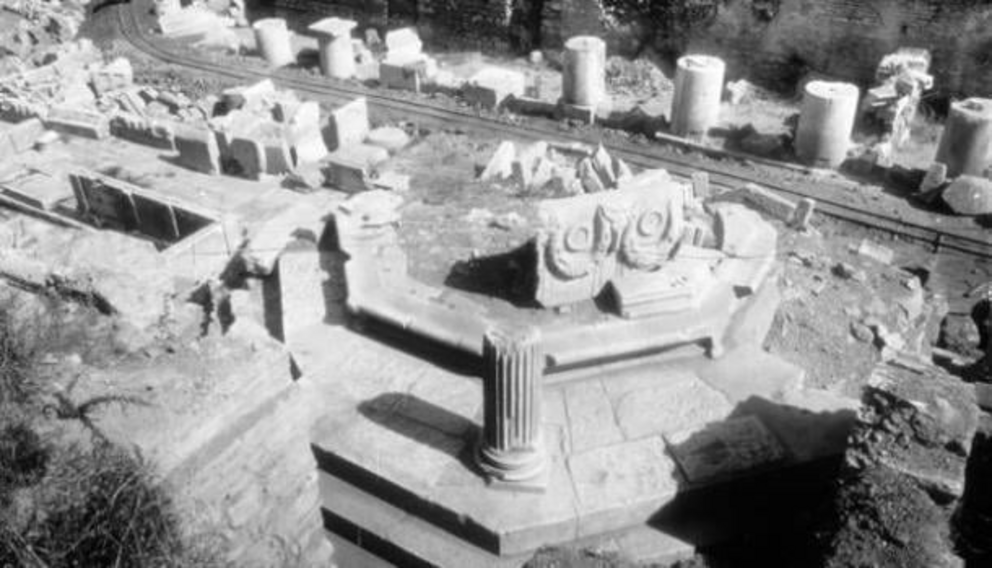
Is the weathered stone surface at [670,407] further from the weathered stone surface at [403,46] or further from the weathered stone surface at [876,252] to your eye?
the weathered stone surface at [403,46]

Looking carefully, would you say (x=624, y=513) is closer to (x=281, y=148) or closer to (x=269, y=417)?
(x=269, y=417)

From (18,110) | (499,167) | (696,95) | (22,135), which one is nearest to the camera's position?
(499,167)

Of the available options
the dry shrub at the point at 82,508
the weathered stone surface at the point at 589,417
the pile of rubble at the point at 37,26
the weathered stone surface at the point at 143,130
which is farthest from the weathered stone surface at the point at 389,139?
the pile of rubble at the point at 37,26

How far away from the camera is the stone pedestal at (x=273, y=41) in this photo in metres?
19.1

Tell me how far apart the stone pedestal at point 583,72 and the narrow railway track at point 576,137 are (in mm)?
697

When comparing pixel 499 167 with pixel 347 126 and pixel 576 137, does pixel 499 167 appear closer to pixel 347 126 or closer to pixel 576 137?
pixel 576 137

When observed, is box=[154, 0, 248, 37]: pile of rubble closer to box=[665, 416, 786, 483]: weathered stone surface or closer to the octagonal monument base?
the octagonal monument base

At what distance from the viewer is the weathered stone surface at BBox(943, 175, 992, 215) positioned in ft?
43.0

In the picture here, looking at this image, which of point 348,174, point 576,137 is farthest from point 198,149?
point 576,137

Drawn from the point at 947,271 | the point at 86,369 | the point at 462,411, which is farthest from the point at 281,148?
the point at 947,271

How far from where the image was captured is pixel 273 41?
19.2 meters

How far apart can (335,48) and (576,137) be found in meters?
6.07

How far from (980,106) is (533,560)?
432 inches

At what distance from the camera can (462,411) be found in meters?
8.66
